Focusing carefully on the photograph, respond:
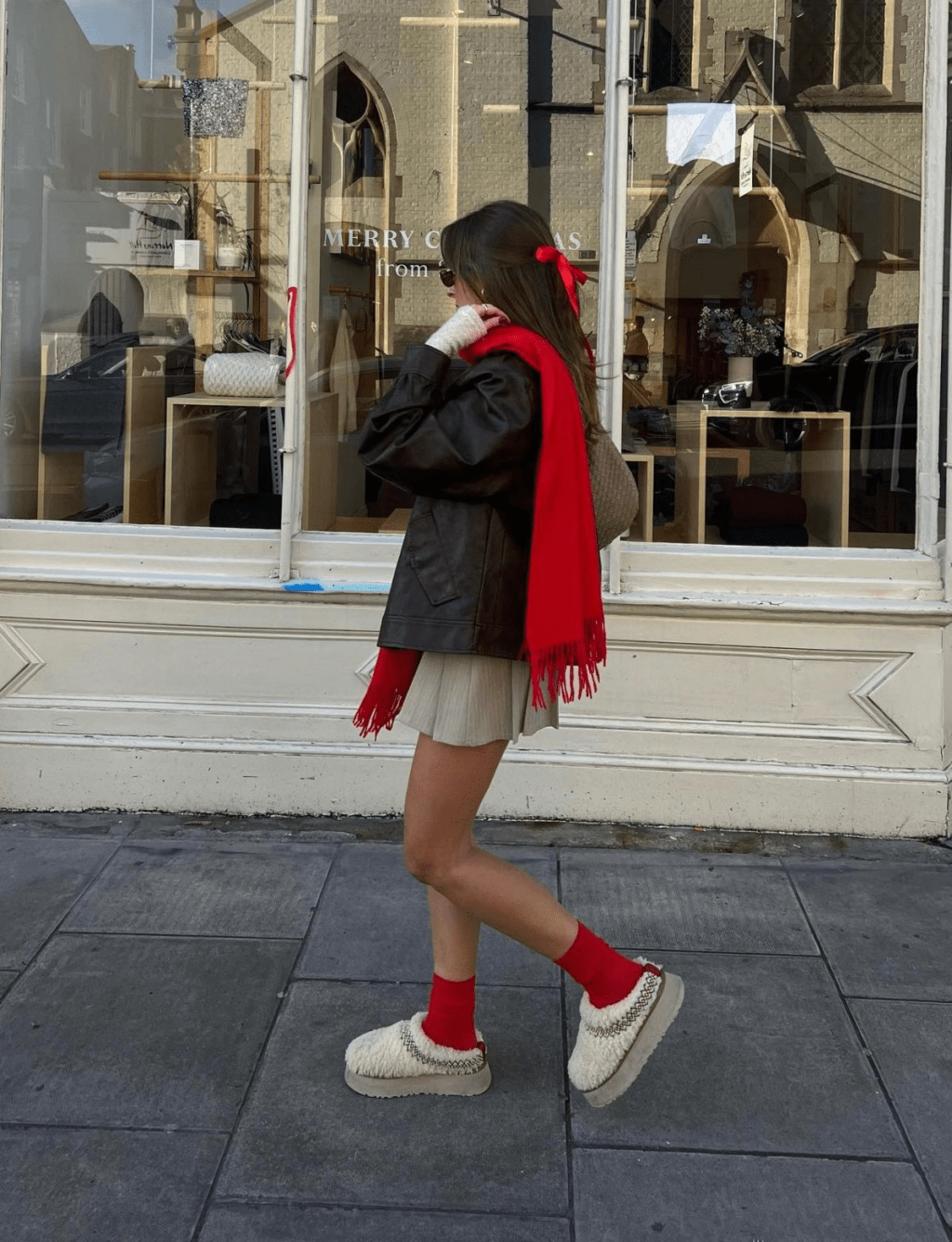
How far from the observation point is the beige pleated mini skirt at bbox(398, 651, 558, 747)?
3.17 metres

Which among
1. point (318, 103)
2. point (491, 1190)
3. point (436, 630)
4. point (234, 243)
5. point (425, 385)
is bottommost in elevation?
point (491, 1190)

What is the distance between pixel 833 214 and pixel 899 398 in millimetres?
706

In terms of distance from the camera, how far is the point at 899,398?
5242 millimetres

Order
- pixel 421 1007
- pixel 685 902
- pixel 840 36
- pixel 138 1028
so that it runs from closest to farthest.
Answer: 1. pixel 138 1028
2. pixel 421 1007
3. pixel 685 902
4. pixel 840 36

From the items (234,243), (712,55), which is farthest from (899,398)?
(234,243)

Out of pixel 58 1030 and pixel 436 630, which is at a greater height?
pixel 436 630

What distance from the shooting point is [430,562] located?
123 inches

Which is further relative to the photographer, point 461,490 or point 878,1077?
point 878,1077

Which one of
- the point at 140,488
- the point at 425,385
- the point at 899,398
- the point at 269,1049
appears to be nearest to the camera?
the point at 425,385

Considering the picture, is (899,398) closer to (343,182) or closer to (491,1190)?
(343,182)

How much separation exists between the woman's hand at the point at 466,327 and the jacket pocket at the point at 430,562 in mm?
357

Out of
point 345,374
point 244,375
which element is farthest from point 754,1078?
point 244,375

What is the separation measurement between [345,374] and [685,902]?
7.63 ft

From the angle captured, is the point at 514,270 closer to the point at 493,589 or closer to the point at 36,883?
the point at 493,589
